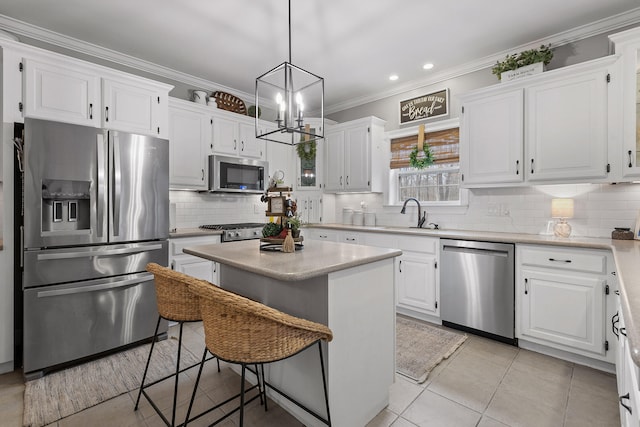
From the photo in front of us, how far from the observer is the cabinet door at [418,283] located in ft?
10.8

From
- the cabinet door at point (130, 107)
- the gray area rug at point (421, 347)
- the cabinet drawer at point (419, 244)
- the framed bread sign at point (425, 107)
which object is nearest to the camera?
the gray area rug at point (421, 347)

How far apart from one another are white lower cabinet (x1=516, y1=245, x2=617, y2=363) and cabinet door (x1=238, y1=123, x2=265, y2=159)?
329 cm

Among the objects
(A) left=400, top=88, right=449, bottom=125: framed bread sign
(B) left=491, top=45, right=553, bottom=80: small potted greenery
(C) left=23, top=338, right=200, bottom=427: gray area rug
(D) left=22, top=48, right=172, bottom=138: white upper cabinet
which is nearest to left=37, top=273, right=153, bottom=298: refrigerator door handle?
(C) left=23, top=338, right=200, bottom=427: gray area rug

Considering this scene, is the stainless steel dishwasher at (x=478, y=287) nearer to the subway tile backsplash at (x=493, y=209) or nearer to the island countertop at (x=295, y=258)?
the subway tile backsplash at (x=493, y=209)

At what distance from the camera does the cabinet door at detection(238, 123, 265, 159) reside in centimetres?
423

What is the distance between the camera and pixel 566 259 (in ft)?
8.15

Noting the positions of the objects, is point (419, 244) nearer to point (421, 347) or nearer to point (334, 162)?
point (421, 347)

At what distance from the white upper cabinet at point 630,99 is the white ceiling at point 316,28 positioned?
0.41 meters

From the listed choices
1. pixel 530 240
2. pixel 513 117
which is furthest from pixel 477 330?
pixel 513 117

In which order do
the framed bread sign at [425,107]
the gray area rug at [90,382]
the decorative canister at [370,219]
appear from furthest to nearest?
the decorative canister at [370,219] < the framed bread sign at [425,107] < the gray area rug at [90,382]

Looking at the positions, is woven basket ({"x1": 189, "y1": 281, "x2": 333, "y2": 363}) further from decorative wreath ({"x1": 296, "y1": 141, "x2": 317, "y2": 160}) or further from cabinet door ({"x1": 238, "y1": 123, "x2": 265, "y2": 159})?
decorative wreath ({"x1": 296, "y1": 141, "x2": 317, "y2": 160})

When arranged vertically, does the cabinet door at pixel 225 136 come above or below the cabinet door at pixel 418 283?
above

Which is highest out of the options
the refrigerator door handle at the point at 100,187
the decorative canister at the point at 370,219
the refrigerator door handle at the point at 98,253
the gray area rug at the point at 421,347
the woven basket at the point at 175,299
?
the refrigerator door handle at the point at 100,187

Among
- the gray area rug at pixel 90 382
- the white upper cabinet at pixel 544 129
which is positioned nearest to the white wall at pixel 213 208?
the gray area rug at pixel 90 382
